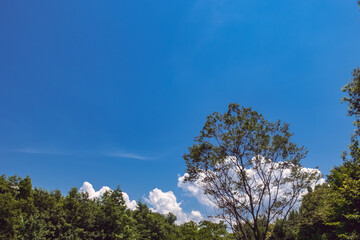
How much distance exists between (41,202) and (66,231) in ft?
20.3

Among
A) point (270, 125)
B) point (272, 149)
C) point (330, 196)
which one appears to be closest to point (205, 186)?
point (272, 149)

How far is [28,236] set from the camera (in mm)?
26828

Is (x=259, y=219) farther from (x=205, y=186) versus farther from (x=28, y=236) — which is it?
(x=28, y=236)

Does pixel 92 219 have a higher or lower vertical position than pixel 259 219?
higher

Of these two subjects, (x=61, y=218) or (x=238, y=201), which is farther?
(x=61, y=218)

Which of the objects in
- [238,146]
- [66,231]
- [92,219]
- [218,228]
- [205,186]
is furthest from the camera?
[92,219]

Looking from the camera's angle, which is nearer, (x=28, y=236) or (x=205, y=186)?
(x=205, y=186)

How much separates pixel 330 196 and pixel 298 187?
12274mm

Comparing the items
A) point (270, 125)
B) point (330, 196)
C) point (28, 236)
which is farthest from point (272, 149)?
point (28, 236)

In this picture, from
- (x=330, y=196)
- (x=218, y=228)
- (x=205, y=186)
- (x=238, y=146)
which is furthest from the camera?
(x=218, y=228)

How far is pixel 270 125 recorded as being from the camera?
17.6m

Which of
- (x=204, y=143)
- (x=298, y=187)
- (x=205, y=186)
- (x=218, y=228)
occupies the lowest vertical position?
(x=218, y=228)

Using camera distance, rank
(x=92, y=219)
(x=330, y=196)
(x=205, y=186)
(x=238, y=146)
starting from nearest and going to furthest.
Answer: (x=238, y=146)
(x=205, y=186)
(x=330, y=196)
(x=92, y=219)

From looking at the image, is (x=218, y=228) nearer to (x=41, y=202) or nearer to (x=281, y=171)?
(x=281, y=171)
